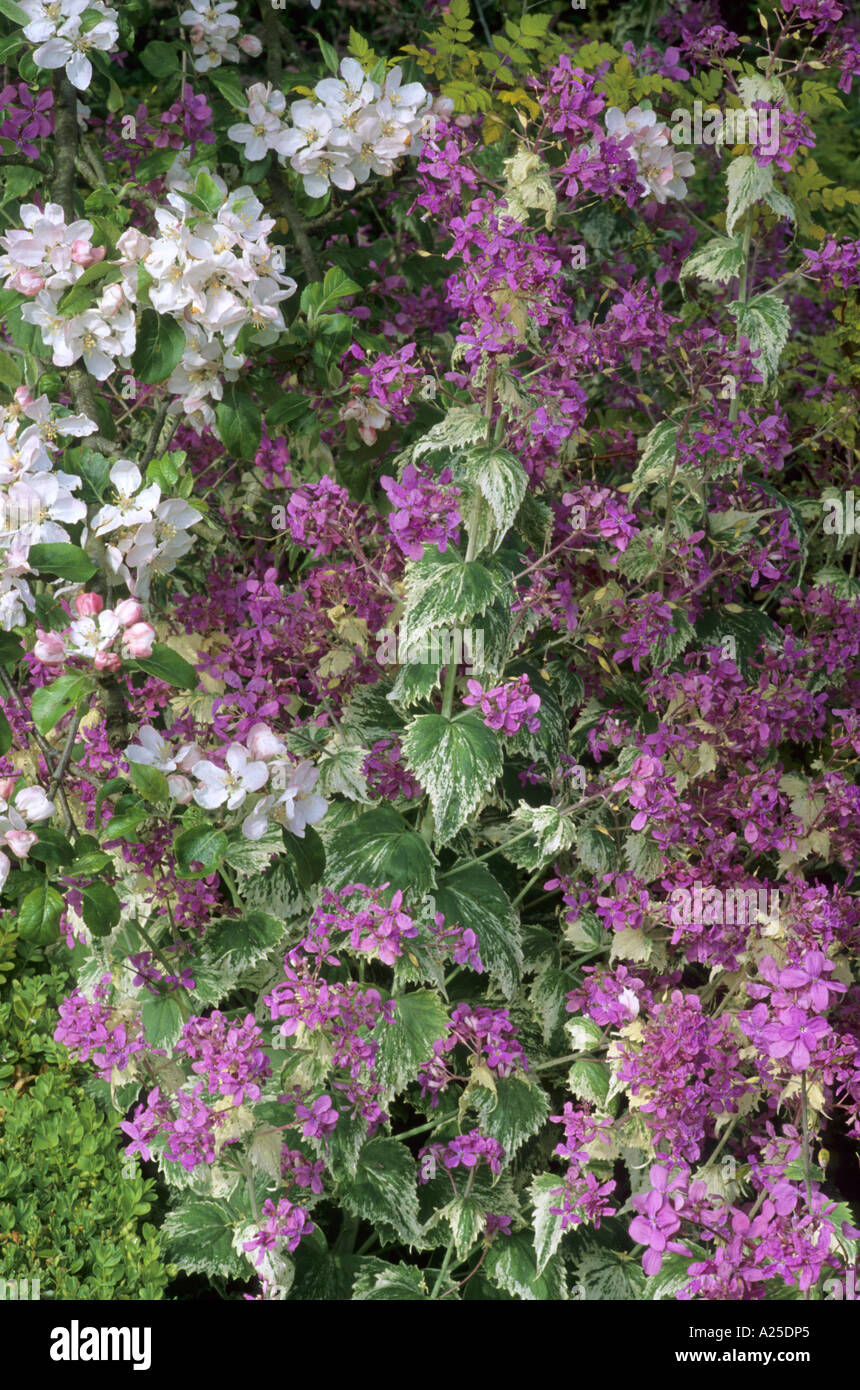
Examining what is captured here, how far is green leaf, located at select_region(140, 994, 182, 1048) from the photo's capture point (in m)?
2.29

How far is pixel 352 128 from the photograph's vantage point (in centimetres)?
249

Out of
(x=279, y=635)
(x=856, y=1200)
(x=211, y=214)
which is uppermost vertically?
(x=211, y=214)

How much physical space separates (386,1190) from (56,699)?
1.07 m

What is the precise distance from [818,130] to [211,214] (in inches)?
180

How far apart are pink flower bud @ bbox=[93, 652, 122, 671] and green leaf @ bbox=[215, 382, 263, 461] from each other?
535mm

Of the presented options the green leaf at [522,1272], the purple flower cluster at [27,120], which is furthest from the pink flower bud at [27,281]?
the green leaf at [522,1272]

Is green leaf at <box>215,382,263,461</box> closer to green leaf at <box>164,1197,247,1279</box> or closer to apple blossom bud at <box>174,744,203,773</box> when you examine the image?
apple blossom bud at <box>174,744,203,773</box>

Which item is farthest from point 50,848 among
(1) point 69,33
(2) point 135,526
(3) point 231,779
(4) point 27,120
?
(4) point 27,120

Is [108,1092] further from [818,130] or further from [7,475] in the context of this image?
[818,130]

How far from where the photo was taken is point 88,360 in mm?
2160

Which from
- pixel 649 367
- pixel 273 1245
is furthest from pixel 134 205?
pixel 273 1245

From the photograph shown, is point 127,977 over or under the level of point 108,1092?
over

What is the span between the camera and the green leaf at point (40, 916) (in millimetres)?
1973

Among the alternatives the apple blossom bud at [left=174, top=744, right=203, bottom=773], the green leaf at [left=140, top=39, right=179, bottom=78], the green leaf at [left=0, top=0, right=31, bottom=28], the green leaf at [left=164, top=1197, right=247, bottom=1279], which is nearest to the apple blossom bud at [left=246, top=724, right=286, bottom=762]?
the apple blossom bud at [left=174, top=744, right=203, bottom=773]
